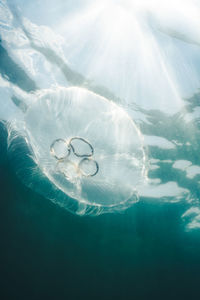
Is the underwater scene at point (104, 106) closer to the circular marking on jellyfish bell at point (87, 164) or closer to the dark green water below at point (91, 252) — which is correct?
the circular marking on jellyfish bell at point (87, 164)

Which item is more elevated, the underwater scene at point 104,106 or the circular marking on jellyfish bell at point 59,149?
Result: the underwater scene at point 104,106

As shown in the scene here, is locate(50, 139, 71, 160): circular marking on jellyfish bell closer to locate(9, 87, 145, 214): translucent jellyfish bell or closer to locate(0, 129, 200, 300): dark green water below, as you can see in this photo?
locate(9, 87, 145, 214): translucent jellyfish bell

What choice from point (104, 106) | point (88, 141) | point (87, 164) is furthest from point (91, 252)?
point (104, 106)

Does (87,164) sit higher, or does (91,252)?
(91,252)

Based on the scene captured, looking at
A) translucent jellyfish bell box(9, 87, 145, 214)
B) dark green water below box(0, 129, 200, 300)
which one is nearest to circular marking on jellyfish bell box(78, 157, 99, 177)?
translucent jellyfish bell box(9, 87, 145, 214)

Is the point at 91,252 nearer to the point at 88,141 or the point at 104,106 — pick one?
the point at 88,141

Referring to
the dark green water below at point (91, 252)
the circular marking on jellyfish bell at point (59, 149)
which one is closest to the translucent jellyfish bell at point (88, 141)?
the circular marking on jellyfish bell at point (59, 149)

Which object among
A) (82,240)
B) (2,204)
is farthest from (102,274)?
(2,204)
